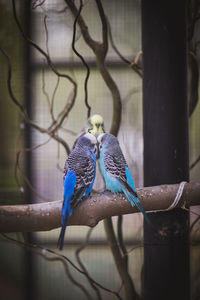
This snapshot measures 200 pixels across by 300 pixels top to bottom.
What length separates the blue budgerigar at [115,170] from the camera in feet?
2.82

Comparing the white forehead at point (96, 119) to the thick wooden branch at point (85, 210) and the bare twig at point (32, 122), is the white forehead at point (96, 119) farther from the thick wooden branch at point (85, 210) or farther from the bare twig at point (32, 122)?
the thick wooden branch at point (85, 210)

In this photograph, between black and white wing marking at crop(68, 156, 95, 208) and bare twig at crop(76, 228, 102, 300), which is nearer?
black and white wing marking at crop(68, 156, 95, 208)

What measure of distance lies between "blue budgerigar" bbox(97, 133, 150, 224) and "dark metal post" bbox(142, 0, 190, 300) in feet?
0.26

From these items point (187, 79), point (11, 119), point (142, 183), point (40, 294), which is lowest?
point (40, 294)

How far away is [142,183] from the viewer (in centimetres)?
93

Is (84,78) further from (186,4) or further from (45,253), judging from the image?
(45,253)

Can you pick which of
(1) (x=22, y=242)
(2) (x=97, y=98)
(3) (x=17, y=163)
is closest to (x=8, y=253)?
(1) (x=22, y=242)

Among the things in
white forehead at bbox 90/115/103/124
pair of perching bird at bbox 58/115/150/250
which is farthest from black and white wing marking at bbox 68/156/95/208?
white forehead at bbox 90/115/103/124

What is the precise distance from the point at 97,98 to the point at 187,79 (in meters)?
0.27

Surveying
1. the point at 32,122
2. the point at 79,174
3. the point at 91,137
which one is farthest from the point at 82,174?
the point at 32,122

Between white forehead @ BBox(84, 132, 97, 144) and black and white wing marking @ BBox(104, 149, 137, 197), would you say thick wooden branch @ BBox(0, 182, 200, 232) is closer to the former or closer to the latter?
black and white wing marking @ BBox(104, 149, 137, 197)

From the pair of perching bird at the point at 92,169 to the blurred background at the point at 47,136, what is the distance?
0.06 metres

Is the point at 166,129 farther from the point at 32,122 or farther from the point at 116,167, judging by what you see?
the point at 32,122

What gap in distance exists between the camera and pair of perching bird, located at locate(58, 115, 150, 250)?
834 mm
